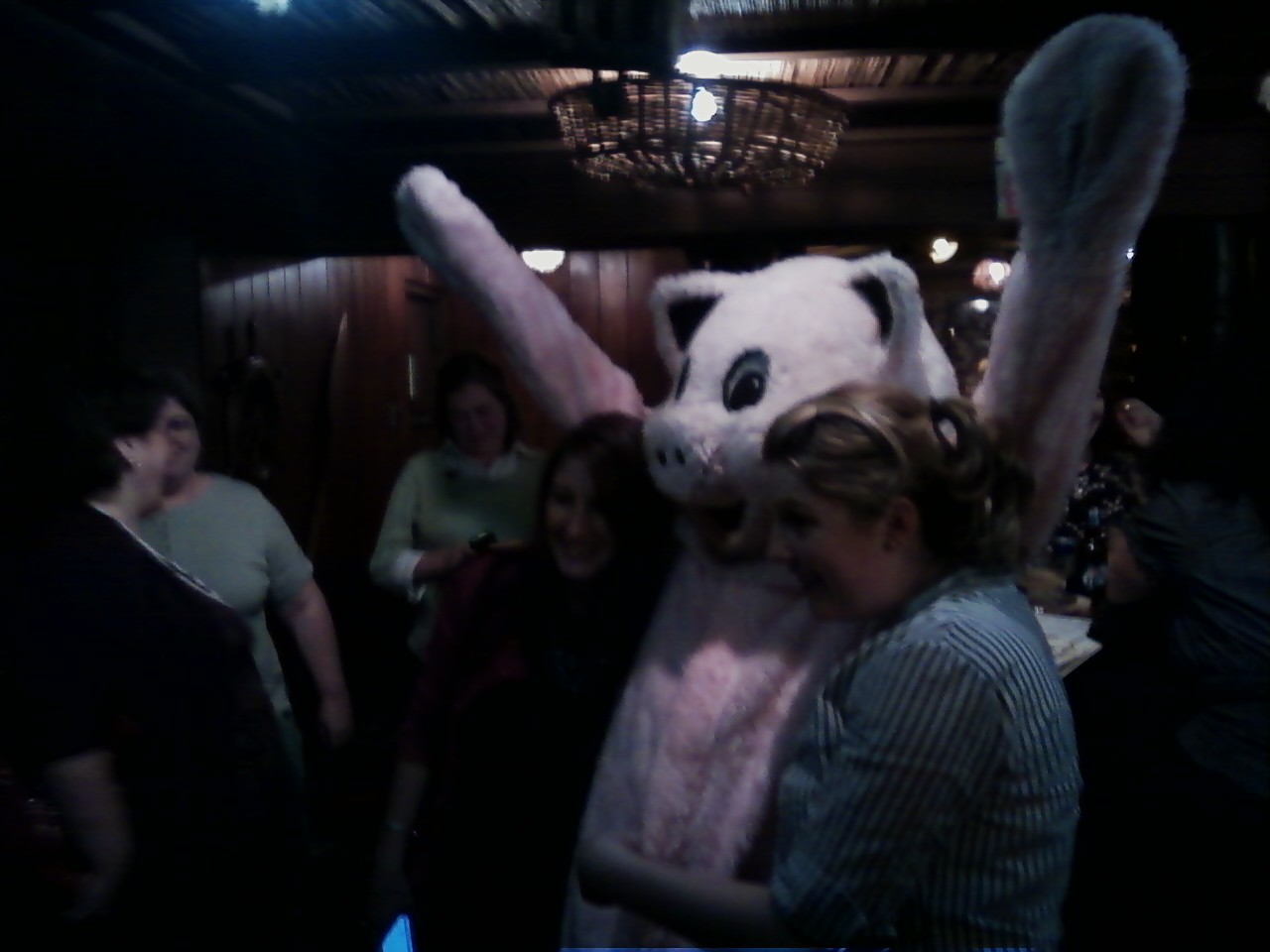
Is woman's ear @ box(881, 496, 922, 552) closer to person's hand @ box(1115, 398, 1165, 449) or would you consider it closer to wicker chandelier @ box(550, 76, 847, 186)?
wicker chandelier @ box(550, 76, 847, 186)

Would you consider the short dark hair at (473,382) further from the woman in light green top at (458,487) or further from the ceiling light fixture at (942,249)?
the ceiling light fixture at (942,249)

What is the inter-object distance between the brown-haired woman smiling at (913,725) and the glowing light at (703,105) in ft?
2.49

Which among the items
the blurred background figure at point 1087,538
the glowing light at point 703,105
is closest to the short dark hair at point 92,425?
the glowing light at point 703,105

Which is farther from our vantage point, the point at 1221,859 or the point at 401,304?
the point at 401,304

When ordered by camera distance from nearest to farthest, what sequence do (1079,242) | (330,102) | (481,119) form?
(1079,242) < (330,102) < (481,119)

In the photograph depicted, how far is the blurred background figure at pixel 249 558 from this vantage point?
939 millimetres

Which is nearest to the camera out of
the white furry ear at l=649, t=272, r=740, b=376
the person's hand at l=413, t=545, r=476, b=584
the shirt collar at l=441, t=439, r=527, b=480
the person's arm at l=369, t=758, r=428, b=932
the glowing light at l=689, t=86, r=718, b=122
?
the white furry ear at l=649, t=272, r=740, b=376

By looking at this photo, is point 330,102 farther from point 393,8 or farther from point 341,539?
point 341,539

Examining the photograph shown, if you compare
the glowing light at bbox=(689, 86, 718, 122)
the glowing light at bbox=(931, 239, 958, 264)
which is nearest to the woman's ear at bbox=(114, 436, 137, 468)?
the glowing light at bbox=(689, 86, 718, 122)

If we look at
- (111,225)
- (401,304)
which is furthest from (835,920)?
(401,304)

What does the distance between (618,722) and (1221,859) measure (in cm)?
104

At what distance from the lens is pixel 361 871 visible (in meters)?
1.18

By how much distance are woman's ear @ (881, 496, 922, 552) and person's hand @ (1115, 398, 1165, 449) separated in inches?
65.2

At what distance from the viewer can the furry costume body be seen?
814 mm
